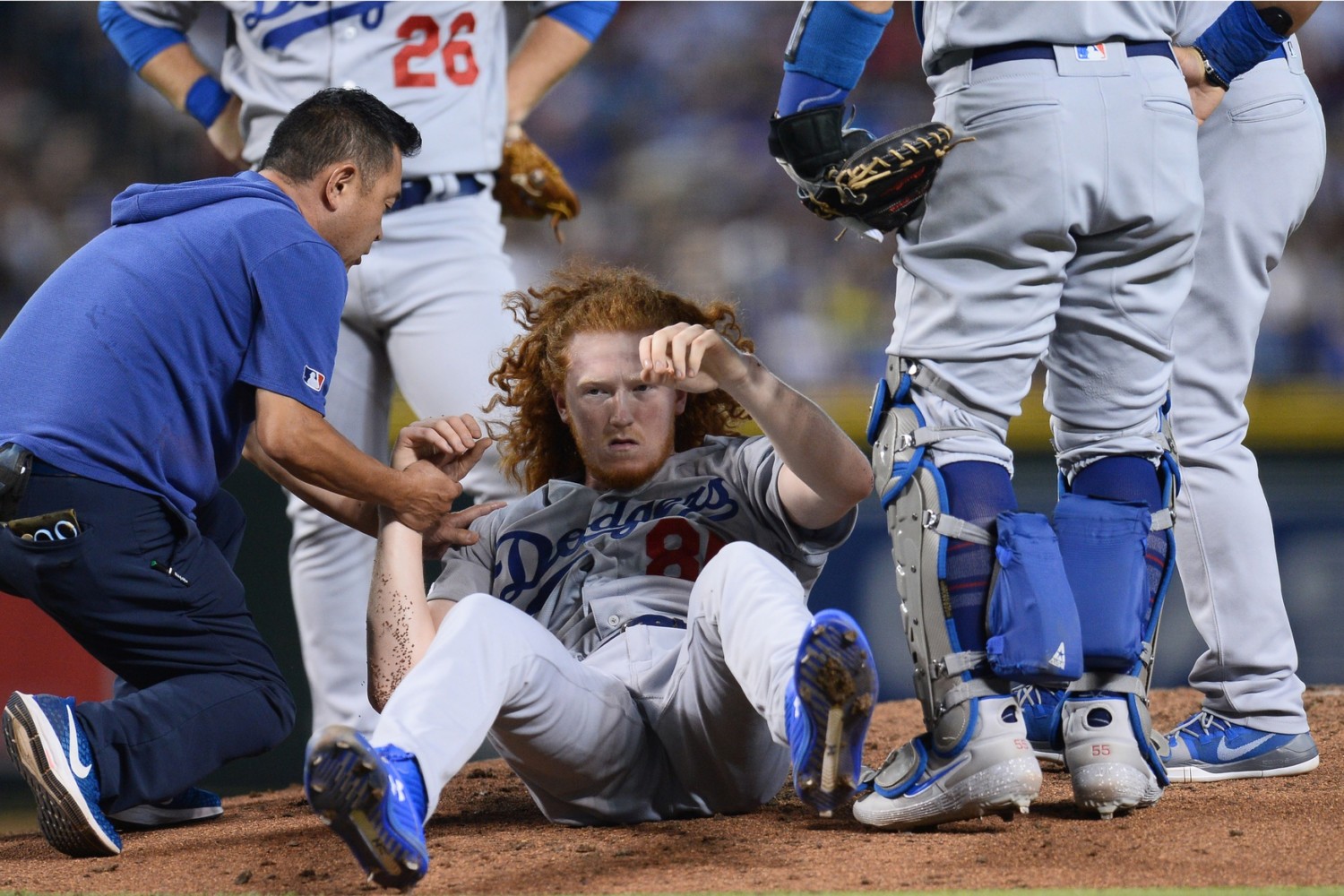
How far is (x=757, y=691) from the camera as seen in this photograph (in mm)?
1843

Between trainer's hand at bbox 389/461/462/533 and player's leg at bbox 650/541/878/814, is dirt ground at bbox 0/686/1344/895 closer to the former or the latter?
player's leg at bbox 650/541/878/814

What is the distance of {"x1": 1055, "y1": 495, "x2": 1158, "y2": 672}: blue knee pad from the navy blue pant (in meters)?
1.47

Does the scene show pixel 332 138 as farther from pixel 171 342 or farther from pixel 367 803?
pixel 367 803

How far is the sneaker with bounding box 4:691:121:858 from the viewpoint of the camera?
86.1 inches

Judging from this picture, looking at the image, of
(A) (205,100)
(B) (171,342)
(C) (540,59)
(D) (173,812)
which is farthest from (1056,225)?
(A) (205,100)

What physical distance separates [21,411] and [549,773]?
1.15 metres

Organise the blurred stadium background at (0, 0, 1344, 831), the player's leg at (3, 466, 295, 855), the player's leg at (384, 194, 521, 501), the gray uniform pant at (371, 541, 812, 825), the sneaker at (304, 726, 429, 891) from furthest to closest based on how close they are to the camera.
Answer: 1. the blurred stadium background at (0, 0, 1344, 831)
2. the player's leg at (384, 194, 521, 501)
3. the player's leg at (3, 466, 295, 855)
4. the gray uniform pant at (371, 541, 812, 825)
5. the sneaker at (304, 726, 429, 891)

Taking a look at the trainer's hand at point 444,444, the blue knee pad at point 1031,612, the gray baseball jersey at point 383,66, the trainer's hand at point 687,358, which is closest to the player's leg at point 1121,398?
the blue knee pad at point 1031,612

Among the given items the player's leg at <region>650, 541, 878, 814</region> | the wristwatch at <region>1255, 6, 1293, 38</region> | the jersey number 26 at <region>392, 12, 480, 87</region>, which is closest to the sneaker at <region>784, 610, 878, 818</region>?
the player's leg at <region>650, 541, 878, 814</region>

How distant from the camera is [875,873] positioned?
183 centimetres

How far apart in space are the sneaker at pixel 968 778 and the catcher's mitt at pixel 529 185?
81.5 inches

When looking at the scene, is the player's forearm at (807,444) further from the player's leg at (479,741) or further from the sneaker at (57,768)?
the sneaker at (57,768)

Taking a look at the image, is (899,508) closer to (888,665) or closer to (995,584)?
(995,584)

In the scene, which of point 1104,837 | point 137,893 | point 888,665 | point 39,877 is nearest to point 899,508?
point 1104,837
